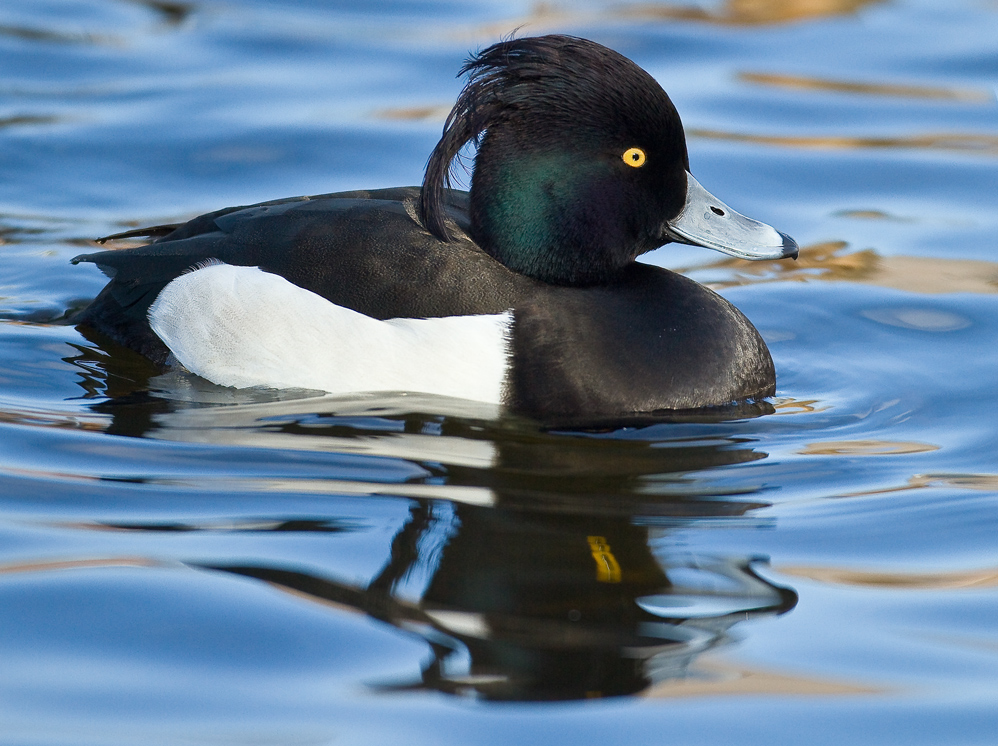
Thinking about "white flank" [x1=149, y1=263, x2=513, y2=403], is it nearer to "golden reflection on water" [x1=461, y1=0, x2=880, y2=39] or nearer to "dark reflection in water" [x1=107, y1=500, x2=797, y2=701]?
"dark reflection in water" [x1=107, y1=500, x2=797, y2=701]

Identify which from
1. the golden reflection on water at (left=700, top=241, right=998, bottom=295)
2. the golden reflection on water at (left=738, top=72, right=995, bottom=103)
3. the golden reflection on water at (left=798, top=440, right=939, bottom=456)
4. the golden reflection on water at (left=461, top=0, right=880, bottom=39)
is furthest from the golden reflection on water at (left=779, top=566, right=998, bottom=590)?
the golden reflection on water at (left=461, top=0, right=880, bottom=39)

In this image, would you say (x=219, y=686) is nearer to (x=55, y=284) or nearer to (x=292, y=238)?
(x=292, y=238)

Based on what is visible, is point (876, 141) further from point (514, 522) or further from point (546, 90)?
point (514, 522)

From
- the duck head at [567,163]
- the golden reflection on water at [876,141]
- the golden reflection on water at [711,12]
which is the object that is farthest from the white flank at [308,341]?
the golden reflection on water at [711,12]

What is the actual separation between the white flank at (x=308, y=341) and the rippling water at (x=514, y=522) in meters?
0.08

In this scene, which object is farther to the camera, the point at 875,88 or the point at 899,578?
the point at 875,88

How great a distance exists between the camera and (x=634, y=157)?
4750 mm

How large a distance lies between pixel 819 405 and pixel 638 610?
1.89 metres

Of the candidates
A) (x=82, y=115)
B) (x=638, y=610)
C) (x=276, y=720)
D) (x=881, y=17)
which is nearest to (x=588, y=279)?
(x=638, y=610)

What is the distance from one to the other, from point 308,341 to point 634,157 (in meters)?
1.26

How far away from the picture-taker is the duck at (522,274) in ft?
15.1

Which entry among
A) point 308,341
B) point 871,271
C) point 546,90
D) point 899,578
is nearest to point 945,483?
point 899,578

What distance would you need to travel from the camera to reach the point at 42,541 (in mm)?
3730

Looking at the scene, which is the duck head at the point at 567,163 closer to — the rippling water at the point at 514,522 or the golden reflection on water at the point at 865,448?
the rippling water at the point at 514,522
